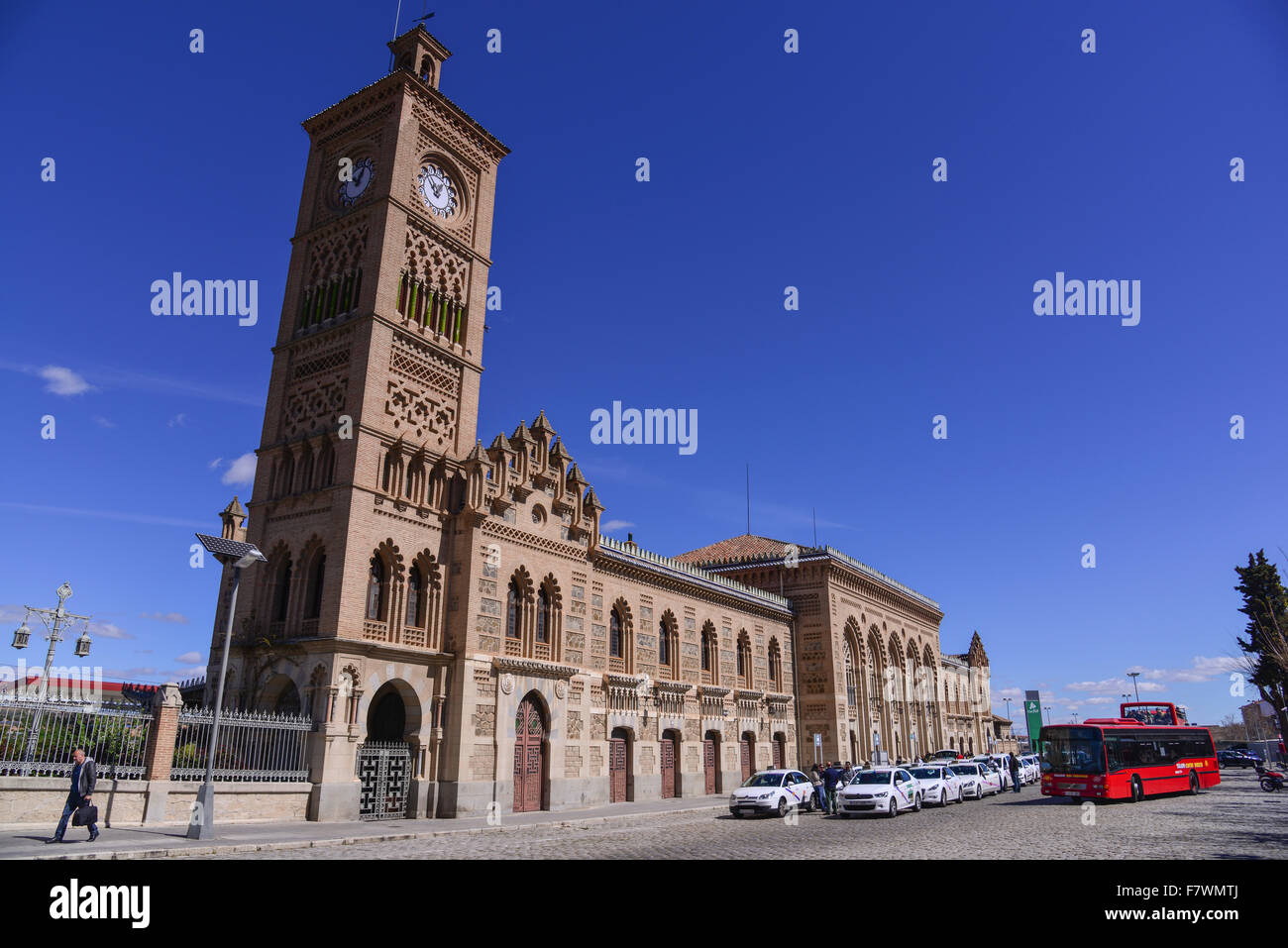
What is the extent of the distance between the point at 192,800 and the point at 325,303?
1699cm

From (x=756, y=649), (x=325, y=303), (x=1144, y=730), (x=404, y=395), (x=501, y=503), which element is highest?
(x=325, y=303)

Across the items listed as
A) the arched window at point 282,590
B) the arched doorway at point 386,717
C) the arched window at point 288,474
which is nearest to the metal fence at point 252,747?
the arched doorway at point 386,717

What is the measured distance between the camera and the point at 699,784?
3653 centimetres

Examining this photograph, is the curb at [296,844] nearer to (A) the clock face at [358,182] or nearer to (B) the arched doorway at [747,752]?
(B) the arched doorway at [747,752]

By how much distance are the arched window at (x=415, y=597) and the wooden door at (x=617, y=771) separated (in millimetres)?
10009

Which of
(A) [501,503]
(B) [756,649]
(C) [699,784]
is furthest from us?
(B) [756,649]

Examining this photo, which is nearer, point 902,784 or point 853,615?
point 902,784

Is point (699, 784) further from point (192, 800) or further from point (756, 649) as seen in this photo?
point (192, 800)

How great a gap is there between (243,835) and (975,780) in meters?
29.8

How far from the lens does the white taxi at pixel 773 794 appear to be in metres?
27.0

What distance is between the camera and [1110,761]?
2912cm

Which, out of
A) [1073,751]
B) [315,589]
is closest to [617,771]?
[315,589]
